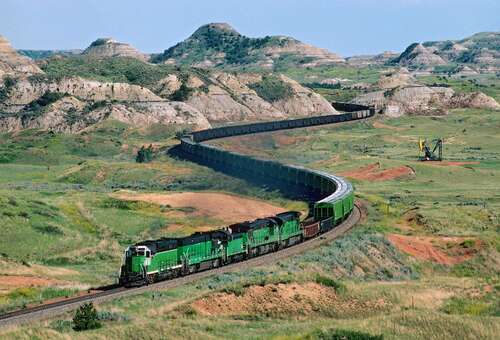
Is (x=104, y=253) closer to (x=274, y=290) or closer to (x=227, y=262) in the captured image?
(x=227, y=262)

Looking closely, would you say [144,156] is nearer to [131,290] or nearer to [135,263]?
[135,263]

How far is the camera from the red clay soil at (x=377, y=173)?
127938 mm

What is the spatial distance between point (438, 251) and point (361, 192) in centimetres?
3812

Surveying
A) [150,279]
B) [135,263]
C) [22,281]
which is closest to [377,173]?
[22,281]

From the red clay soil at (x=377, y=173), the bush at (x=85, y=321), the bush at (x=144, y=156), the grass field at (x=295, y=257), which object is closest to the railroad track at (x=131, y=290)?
the grass field at (x=295, y=257)

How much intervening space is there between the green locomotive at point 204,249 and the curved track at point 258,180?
23.3 inches

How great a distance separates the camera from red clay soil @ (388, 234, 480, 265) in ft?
237

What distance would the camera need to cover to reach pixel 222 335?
3578cm

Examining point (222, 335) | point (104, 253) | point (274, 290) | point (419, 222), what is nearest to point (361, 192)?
point (419, 222)

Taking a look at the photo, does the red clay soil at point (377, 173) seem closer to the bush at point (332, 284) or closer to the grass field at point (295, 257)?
the grass field at point (295, 257)

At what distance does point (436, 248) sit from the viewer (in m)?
75.1

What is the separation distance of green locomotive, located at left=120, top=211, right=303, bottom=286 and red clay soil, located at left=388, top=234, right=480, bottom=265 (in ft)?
36.1

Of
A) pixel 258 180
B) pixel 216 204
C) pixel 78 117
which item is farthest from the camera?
pixel 78 117

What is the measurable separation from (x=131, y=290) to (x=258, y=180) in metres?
69.5
